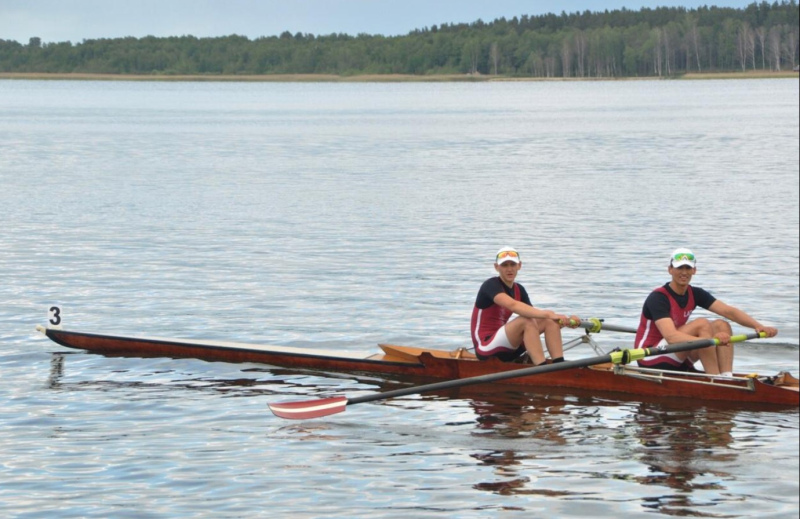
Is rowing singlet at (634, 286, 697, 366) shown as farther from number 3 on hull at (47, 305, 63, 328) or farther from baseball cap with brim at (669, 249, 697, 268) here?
number 3 on hull at (47, 305, 63, 328)

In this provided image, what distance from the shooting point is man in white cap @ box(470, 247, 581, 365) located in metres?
14.0

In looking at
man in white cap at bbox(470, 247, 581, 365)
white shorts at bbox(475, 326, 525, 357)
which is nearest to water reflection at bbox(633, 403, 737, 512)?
man in white cap at bbox(470, 247, 581, 365)

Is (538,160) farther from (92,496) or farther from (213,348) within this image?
(92,496)

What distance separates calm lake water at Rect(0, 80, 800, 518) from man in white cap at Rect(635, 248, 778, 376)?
0.54 metres

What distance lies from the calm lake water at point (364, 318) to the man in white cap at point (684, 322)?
0.54 meters

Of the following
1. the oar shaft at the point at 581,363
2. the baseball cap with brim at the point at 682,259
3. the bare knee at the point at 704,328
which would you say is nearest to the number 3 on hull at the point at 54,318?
the oar shaft at the point at 581,363

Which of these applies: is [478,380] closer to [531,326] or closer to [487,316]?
[531,326]

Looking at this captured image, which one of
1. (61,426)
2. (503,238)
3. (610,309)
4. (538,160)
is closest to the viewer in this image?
(61,426)

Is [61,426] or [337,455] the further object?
[61,426]

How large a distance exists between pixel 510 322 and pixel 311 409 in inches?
103

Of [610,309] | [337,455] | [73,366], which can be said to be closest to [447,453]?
[337,455]

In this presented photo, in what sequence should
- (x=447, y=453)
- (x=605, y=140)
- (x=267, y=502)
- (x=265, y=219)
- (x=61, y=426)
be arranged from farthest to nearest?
(x=605, y=140), (x=265, y=219), (x=61, y=426), (x=447, y=453), (x=267, y=502)

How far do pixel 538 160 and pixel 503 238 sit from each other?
88.6 feet

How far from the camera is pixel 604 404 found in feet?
46.1
